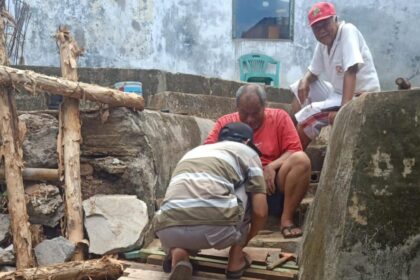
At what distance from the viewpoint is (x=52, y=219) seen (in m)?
4.54

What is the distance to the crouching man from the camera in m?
3.33

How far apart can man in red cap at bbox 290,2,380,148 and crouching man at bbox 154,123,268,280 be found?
1.35 m

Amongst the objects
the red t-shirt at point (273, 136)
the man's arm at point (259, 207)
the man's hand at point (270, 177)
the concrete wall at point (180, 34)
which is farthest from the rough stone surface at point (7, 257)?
the concrete wall at point (180, 34)

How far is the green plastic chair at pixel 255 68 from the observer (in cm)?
1241

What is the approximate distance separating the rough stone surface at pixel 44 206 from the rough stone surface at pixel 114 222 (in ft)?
0.78

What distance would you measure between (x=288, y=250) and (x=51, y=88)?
2.41m

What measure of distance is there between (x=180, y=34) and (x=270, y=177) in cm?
884

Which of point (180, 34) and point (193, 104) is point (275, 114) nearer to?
point (193, 104)

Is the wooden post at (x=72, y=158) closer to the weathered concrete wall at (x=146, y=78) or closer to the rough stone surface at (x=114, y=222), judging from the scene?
the rough stone surface at (x=114, y=222)

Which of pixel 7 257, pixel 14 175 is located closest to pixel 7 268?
pixel 7 257

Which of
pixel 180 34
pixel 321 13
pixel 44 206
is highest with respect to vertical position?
pixel 180 34

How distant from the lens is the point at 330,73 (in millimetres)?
4879

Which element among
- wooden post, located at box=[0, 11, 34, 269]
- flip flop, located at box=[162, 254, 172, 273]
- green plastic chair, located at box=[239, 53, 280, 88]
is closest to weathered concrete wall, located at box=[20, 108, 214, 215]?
wooden post, located at box=[0, 11, 34, 269]

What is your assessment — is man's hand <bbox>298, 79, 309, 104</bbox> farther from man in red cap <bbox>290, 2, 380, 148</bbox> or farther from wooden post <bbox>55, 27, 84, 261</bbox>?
wooden post <bbox>55, 27, 84, 261</bbox>
